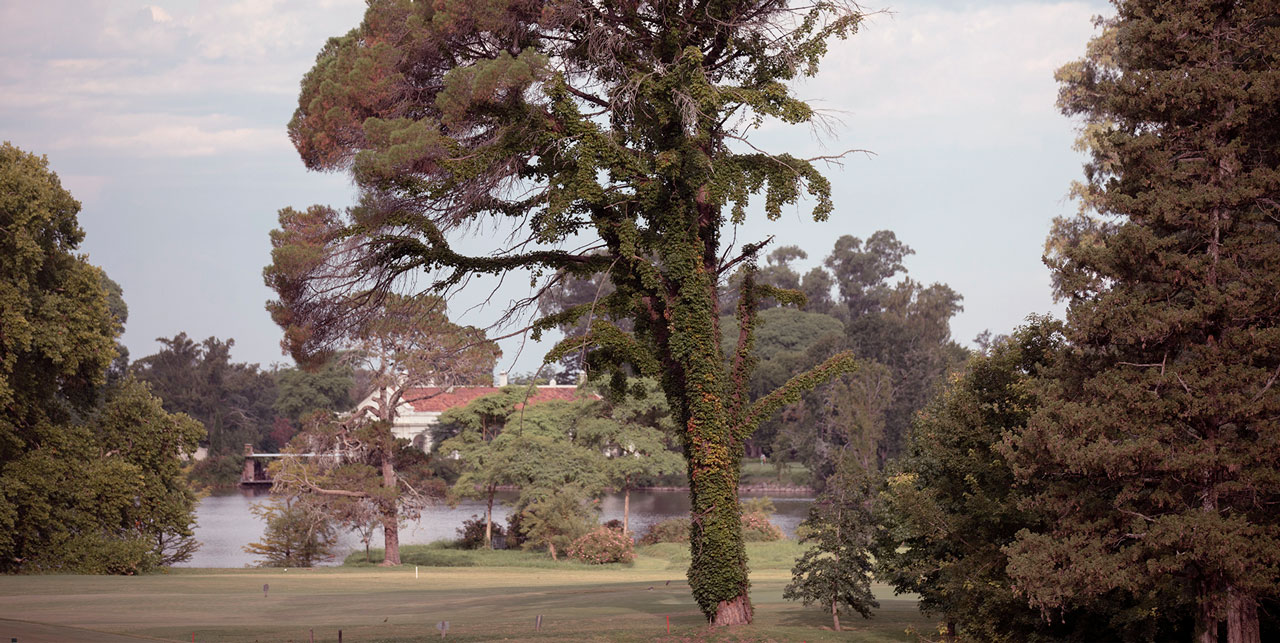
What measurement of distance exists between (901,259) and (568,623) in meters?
117

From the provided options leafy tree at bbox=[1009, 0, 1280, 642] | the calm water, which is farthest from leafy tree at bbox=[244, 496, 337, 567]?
leafy tree at bbox=[1009, 0, 1280, 642]

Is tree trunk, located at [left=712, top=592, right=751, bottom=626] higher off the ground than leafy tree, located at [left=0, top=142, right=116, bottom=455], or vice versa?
leafy tree, located at [left=0, top=142, right=116, bottom=455]

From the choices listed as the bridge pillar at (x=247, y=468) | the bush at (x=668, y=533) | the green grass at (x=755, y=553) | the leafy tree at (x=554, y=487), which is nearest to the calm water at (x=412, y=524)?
the bridge pillar at (x=247, y=468)

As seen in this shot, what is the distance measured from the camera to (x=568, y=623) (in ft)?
70.8

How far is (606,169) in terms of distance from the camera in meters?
20.9

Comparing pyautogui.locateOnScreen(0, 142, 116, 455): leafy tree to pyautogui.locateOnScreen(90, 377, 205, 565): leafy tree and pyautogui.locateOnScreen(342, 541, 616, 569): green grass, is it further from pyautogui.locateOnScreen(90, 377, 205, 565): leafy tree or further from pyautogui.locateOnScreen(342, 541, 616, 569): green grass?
pyautogui.locateOnScreen(342, 541, 616, 569): green grass

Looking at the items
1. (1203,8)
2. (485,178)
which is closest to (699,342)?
(485,178)

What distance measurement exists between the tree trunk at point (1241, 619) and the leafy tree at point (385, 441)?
30.2m

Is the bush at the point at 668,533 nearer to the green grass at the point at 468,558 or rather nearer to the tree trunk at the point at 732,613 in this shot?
the green grass at the point at 468,558

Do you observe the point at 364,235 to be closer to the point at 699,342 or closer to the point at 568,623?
the point at 699,342

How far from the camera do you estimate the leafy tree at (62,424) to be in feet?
107

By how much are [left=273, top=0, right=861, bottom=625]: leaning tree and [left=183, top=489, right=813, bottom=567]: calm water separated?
26316 millimetres

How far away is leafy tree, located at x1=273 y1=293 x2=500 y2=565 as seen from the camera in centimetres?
4156

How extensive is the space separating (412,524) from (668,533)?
19132 mm
